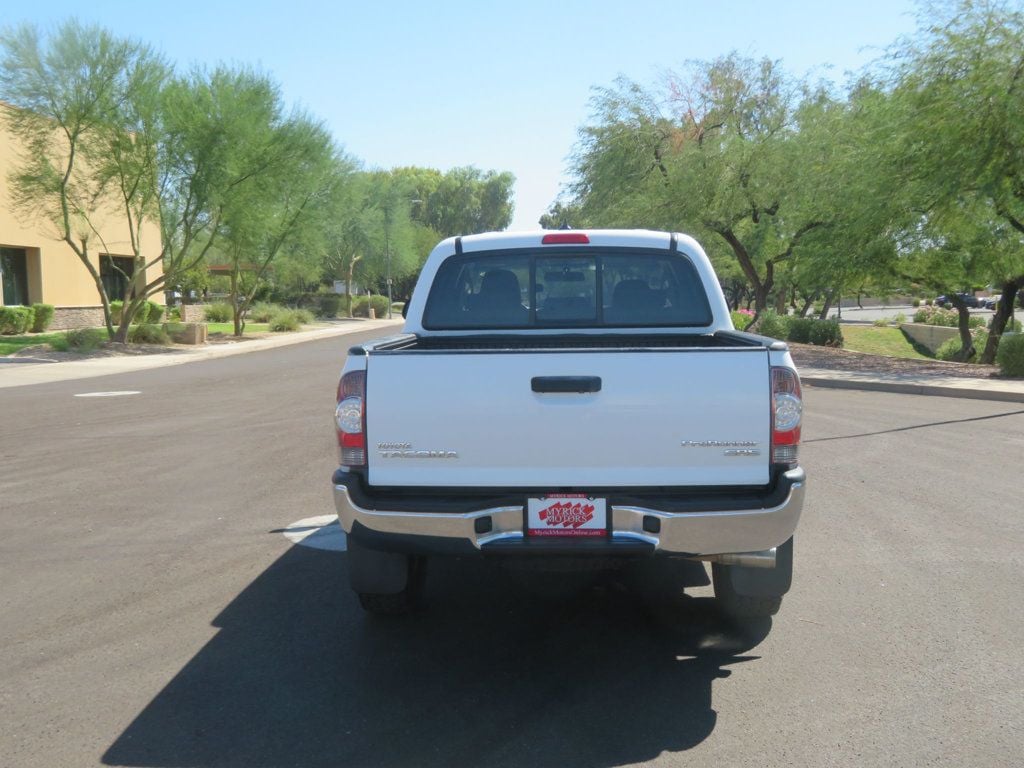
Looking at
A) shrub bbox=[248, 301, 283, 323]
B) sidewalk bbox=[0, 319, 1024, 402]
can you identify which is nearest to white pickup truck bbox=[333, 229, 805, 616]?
sidewalk bbox=[0, 319, 1024, 402]

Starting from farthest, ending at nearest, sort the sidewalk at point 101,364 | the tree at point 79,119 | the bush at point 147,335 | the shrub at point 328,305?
1. the shrub at point 328,305
2. the bush at point 147,335
3. the tree at point 79,119
4. the sidewalk at point 101,364

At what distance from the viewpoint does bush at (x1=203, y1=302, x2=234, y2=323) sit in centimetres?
4978

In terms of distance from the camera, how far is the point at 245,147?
1177 inches

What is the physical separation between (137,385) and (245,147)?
1217cm

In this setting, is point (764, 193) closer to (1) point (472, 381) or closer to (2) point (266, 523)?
(2) point (266, 523)

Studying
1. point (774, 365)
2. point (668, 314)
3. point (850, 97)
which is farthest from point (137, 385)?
point (850, 97)

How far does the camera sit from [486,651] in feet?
16.1

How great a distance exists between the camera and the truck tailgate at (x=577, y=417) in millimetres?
4324

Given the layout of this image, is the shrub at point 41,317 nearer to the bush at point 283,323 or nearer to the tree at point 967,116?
the bush at point 283,323

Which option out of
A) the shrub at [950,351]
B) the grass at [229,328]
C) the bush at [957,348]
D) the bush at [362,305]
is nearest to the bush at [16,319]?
the grass at [229,328]

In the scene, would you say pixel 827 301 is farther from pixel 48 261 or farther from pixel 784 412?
pixel 784 412

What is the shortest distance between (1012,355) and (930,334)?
27.3 metres

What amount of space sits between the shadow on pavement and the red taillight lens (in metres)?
2.05

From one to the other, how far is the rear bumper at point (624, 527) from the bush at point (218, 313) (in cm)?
4705
